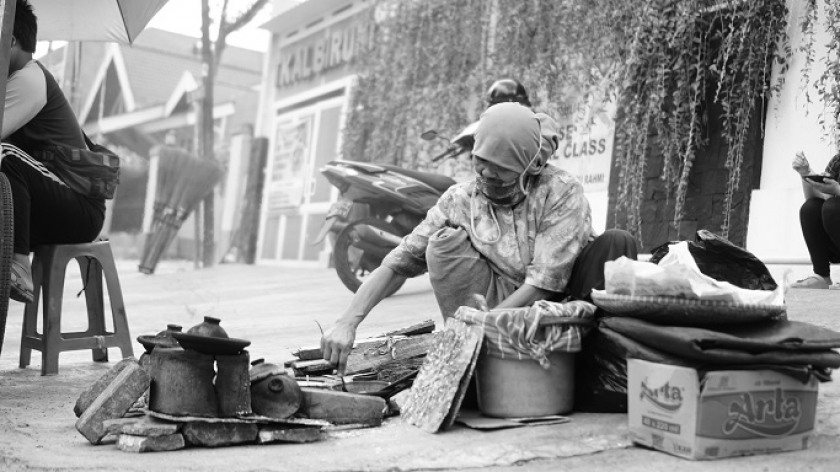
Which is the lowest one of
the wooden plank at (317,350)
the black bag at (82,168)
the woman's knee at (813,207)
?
the wooden plank at (317,350)

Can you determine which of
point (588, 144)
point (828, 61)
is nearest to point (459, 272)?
point (828, 61)

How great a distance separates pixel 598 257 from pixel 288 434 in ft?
3.80

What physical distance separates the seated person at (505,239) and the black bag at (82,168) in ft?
5.87

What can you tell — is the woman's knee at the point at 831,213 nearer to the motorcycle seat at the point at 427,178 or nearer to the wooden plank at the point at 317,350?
the wooden plank at the point at 317,350

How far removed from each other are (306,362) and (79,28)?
3312 millimetres

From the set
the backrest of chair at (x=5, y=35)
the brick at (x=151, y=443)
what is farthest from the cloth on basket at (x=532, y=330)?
the backrest of chair at (x=5, y=35)

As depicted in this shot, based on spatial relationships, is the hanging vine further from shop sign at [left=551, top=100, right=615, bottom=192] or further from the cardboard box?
the cardboard box

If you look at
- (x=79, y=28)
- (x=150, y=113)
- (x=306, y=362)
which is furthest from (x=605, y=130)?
(x=150, y=113)

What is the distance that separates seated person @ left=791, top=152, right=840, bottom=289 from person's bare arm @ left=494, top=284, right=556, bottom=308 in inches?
110

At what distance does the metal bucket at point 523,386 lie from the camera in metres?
Answer: 2.93

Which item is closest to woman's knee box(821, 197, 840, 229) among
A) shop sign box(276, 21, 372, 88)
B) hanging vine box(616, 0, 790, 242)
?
hanging vine box(616, 0, 790, 242)

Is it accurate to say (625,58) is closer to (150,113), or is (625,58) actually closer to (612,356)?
(612,356)

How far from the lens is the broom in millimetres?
13242

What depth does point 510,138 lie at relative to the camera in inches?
122
